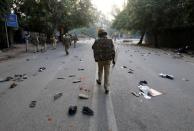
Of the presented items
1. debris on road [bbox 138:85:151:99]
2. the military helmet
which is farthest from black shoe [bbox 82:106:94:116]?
the military helmet

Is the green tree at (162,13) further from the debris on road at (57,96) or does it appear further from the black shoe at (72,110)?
the black shoe at (72,110)

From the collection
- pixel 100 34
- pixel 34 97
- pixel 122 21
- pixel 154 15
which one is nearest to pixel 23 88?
pixel 34 97

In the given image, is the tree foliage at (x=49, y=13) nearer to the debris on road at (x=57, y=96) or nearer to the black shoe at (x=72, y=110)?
the debris on road at (x=57, y=96)

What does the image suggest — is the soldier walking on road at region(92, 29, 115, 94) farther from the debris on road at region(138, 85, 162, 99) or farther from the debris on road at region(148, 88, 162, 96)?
the debris on road at region(148, 88, 162, 96)

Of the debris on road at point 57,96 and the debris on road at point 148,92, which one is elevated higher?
the debris on road at point 57,96

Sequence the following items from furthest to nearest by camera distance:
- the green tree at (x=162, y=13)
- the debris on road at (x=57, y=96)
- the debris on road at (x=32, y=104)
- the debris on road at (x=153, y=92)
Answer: the green tree at (x=162, y=13)
the debris on road at (x=153, y=92)
the debris on road at (x=57, y=96)
the debris on road at (x=32, y=104)

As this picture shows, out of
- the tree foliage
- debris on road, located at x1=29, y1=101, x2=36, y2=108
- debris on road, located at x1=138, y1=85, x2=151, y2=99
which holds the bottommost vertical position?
debris on road, located at x1=138, y1=85, x2=151, y2=99

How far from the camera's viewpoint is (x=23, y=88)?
9.41 meters

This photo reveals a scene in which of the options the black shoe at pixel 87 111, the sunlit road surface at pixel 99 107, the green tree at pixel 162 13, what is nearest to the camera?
the sunlit road surface at pixel 99 107

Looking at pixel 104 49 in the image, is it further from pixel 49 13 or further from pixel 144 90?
pixel 49 13

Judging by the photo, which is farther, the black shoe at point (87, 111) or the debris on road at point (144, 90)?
the debris on road at point (144, 90)

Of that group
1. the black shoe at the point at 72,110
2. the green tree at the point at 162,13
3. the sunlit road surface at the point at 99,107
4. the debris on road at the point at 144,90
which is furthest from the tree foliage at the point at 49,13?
the black shoe at the point at 72,110

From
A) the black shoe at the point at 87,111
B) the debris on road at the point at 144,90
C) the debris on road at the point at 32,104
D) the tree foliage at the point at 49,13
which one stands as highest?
the tree foliage at the point at 49,13

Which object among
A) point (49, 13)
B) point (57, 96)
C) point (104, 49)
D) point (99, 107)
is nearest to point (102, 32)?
point (104, 49)
